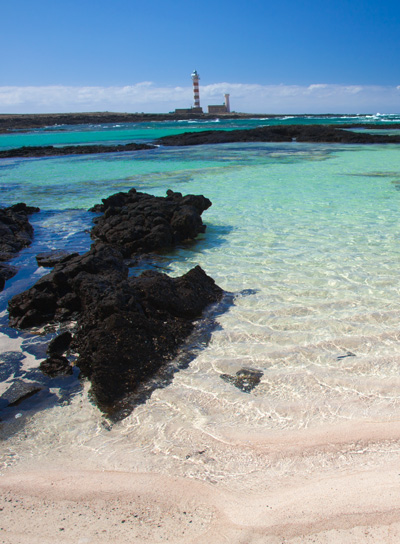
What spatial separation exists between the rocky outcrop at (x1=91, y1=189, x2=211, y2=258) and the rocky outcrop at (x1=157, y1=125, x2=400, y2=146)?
2863 cm

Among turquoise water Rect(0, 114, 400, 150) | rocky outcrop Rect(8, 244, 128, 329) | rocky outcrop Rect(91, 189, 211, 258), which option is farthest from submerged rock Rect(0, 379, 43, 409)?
turquoise water Rect(0, 114, 400, 150)

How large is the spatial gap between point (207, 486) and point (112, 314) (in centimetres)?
198

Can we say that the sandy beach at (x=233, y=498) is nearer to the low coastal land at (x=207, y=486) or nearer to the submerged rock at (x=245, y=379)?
the low coastal land at (x=207, y=486)

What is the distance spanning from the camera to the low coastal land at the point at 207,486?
227cm

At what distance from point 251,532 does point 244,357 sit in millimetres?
1979

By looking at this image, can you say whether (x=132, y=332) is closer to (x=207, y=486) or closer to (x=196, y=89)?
(x=207, y=486)

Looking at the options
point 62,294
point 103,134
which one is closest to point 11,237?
point 62,294

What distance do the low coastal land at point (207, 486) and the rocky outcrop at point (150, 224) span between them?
502 centimetres

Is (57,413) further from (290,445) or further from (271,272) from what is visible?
(271,272)

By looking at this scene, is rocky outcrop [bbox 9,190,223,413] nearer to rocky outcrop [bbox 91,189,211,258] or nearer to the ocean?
the ocean

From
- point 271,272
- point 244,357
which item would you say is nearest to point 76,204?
point 271,272

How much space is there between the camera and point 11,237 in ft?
29.8

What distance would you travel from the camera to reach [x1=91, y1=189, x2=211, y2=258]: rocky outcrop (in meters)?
8.22

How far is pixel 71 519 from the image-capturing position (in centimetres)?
240
